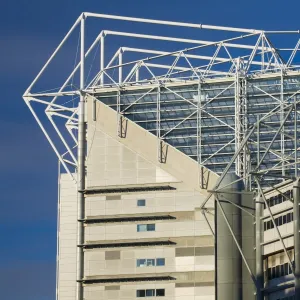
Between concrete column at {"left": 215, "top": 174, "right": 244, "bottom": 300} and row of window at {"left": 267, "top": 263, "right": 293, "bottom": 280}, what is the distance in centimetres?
614

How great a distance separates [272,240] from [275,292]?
633 cm

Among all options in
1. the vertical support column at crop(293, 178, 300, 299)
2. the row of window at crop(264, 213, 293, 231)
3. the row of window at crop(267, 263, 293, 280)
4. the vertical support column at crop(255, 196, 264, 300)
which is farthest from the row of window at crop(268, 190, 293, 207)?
the row of window at crop(267, 263, 293, 280)

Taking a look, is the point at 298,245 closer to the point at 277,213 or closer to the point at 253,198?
the point at 277,213

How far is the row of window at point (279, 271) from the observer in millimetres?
175750

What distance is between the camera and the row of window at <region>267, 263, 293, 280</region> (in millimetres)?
175750

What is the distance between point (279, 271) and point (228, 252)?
33.4 ft

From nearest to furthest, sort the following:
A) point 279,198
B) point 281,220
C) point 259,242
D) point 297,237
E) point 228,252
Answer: point 297,237 < point 281,220 < point 279,198 < point 259,242 < point 228,252

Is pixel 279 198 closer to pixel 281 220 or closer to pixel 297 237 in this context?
pixel 281 220

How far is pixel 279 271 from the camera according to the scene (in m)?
178

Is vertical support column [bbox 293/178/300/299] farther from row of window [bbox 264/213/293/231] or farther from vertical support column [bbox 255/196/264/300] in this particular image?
vertical support column [bbox 255/196/264/300]

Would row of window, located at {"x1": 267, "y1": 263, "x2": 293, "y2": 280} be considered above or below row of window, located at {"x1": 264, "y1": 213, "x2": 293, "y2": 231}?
below

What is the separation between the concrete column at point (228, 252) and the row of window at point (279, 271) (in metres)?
6.14

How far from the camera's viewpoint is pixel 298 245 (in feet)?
540

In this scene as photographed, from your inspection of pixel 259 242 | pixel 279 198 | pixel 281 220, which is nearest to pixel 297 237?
pixel 281 220
